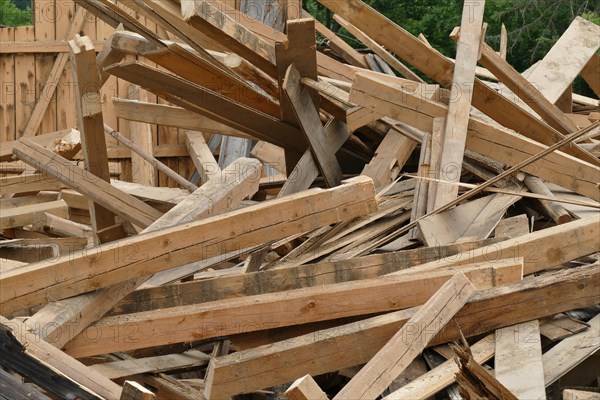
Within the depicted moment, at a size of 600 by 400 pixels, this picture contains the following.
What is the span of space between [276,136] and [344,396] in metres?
2.81

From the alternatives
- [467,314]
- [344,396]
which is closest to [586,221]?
[467,314]

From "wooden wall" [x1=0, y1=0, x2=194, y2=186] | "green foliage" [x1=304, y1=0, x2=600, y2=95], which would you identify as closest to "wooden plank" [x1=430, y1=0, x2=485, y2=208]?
"wooden wall" [x1=0, y1=0, x2=194, y2=186]

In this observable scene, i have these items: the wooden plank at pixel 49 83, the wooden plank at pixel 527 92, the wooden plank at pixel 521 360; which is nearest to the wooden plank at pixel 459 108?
the wooden plank at pixel 527 92

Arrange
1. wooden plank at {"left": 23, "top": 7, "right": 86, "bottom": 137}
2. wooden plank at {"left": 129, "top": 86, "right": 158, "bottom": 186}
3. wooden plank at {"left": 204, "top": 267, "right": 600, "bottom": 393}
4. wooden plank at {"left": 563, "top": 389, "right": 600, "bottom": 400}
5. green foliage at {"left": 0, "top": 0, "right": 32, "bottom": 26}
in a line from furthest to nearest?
green foliage at {"left": 0, "top": 0, "right": 32, "bottom": 26}
wooden plank at {"left": 23, "top": 7, "right": 86, "bottom": 137}
wooden plank at {"left": 129, "top": 86, "right": 158, "bottom": 186}
wooden plank at {"left": 204, "top": 267, "right": 600, "bottom": 393}
wooden plank at {"left": 563, "top": 389, "right": 600, "bottom": 400}

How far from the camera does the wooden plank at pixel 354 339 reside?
13.0 feet

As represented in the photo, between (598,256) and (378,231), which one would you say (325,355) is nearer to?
(378,231)

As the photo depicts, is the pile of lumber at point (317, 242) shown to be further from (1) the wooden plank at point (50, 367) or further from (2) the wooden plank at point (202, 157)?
(2) the wooden plank at point (202, 157)

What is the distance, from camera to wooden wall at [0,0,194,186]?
10.1m

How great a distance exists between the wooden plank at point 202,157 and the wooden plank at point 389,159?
5.39 ft

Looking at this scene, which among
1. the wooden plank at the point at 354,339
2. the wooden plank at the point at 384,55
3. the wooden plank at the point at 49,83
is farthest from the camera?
the wooden plank at the point at 49,83

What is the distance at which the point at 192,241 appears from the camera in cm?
425

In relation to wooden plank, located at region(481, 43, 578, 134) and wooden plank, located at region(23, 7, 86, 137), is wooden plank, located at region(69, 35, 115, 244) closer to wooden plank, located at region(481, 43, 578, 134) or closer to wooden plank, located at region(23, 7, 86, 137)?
wooden plank, located at region(481, 43, 578, 134)

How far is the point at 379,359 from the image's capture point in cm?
368

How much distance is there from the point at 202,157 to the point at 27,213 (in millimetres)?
1835
